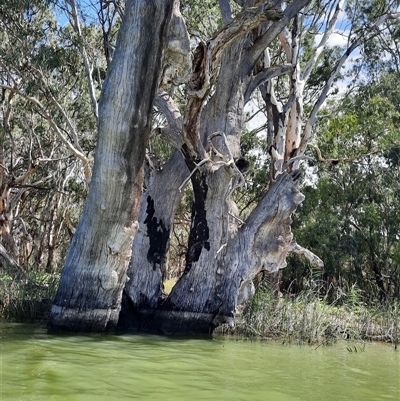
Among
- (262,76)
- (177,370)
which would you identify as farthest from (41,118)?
(177,370)

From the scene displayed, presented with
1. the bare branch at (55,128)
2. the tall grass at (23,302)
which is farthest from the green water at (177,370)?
the bare branch at (55,128)

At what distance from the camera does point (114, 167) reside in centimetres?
722

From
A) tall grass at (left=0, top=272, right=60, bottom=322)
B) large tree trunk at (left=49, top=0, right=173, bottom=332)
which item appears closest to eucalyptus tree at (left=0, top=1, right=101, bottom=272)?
tall grass at (left=0, top=272, right=60, bottom=322)

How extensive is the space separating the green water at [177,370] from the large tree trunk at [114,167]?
490mm

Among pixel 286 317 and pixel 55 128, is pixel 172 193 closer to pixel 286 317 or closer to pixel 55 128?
pixel 286 317

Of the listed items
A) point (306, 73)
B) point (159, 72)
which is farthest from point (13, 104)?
point (159, 72)

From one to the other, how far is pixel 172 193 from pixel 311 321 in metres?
2.80

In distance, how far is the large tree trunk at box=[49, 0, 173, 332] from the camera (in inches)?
284

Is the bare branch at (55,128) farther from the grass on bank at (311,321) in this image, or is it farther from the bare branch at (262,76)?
the grass on bank at (311,321)

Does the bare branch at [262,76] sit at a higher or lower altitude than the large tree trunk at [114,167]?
higher

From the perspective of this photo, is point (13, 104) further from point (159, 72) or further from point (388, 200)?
point (159, 72)

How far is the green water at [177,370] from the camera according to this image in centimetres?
427

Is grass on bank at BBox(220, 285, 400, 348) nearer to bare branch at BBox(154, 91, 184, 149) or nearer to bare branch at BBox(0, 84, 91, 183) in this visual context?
bare branch at BBox(154, 91, 184, 149)

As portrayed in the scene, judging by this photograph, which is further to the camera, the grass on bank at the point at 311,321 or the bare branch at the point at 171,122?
the bare branch at the point at 171,122
